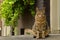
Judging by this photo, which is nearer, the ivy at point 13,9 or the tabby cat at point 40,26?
the tabby cat at point 40,26

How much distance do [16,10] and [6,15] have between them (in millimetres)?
150

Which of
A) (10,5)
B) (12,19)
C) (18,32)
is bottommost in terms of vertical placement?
(18,32)

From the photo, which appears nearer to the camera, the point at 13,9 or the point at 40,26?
the point at 40,26

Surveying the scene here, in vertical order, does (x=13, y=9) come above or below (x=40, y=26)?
above

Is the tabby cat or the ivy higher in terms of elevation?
the ivy

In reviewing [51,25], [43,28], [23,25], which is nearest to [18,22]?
[23,25]

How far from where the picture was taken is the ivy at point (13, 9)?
8.30 ft

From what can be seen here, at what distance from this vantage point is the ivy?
2.53m

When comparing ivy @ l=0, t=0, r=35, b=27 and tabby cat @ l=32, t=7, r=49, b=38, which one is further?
ivy @ l=0, t=0, r=35, b=27

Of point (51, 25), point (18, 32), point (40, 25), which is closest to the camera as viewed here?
point (40, 25)

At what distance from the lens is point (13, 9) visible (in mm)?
2588

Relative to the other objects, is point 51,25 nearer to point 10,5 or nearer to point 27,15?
point 27,15

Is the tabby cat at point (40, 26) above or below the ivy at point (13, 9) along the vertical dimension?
below

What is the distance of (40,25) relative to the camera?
1962 mm
